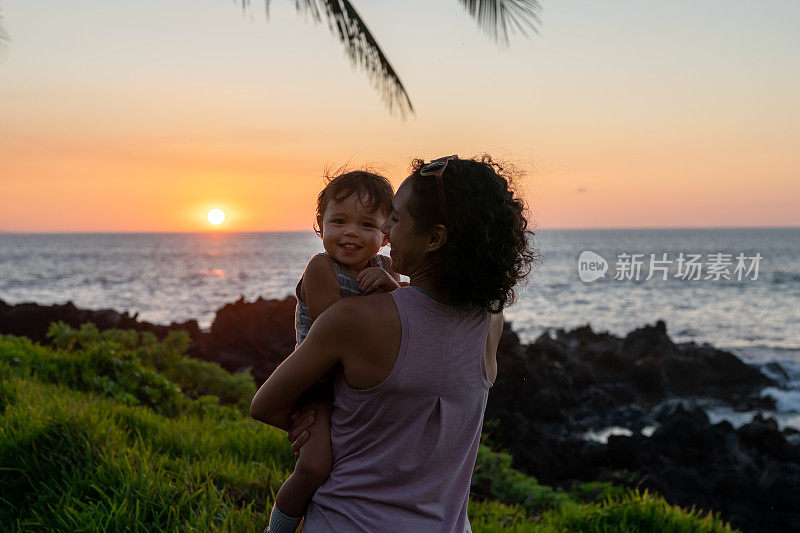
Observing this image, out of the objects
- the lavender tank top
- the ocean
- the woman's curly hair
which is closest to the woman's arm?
the lavender tank top

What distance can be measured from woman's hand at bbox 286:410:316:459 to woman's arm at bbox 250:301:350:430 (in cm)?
6

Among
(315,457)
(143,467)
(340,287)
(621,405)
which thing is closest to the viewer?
(315,457)

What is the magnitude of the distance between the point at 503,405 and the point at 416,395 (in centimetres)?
1010

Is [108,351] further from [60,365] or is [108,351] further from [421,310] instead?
[421,310]

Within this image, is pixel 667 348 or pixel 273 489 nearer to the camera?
pixel 273 489

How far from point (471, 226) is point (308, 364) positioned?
0.58 metres

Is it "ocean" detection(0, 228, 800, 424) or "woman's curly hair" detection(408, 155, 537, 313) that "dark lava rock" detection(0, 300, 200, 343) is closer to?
"ocean" detection(0, 228, 800, 424)

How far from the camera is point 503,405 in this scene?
11.5 metres

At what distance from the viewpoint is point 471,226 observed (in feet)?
5.94

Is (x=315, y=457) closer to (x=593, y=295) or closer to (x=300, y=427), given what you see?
(x=300, y=427)

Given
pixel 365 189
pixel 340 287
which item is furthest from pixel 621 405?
pixel 340 287

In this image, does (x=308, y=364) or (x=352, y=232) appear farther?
(x=352, y=232)

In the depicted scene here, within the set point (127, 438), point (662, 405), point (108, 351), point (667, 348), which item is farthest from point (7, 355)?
point (667, 348)

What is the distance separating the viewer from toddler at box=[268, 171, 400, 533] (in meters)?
1.94
